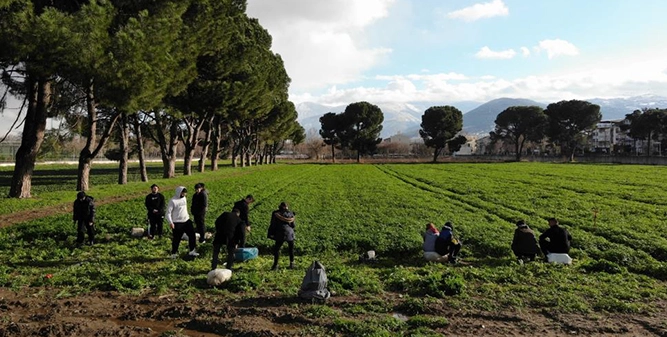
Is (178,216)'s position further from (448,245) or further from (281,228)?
(448,245)

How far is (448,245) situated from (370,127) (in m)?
95.1

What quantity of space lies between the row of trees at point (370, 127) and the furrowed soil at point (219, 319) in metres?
98.0

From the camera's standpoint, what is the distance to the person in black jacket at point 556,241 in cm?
1202

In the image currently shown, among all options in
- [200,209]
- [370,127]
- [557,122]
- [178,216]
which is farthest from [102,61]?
[557,122]

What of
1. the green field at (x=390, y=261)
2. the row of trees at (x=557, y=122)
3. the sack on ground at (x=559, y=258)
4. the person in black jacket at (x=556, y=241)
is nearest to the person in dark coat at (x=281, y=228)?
the green field at (x=390, y=261)

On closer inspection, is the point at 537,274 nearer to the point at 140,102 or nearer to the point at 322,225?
the point at 322,225

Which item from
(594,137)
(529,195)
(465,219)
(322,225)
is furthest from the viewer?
(594,137)

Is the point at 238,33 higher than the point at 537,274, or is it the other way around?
the point at 238,33

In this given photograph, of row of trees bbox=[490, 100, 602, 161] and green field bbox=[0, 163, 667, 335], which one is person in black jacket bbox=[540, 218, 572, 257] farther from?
row of trees bbox=[490, 100, 602, 161]

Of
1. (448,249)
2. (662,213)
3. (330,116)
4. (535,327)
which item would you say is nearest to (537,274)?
(448,249)

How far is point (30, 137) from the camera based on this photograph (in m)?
22.3

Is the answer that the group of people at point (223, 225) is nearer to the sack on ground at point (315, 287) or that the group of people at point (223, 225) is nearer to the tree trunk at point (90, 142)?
the sack on ground at point (315, 287)

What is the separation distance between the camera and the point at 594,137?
168 metres

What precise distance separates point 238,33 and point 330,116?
69.5 m
